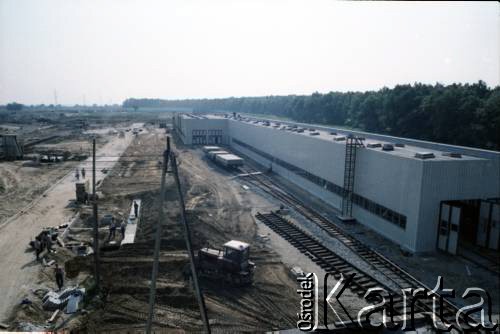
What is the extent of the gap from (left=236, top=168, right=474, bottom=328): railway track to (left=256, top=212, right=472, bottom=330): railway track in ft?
1.34

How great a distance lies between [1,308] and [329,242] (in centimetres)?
1604

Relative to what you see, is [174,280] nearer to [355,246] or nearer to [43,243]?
[43,243]

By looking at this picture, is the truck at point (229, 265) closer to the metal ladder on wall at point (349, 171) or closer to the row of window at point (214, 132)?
the metal ladder on wall at point (349, 171)

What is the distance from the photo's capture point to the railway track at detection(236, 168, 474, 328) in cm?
1634

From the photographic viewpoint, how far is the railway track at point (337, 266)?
14061 millimetres

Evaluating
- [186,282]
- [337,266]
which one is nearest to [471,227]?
[337,266]

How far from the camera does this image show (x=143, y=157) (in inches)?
2196

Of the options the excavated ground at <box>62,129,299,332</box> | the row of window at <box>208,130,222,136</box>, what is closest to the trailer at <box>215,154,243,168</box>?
the excavated ground at <box>62,129,299,332</box>

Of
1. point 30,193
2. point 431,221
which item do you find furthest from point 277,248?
point 30,193

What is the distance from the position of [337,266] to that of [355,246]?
3.11 meters

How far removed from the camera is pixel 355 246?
20.7 meters

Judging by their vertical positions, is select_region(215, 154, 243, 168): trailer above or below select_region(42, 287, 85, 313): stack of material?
above

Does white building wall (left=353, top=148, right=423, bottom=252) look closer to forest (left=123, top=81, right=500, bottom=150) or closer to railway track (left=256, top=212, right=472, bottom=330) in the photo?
railway track (left=256, top=212, right=472, bottom=330)

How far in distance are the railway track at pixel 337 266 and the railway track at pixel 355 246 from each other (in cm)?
41
